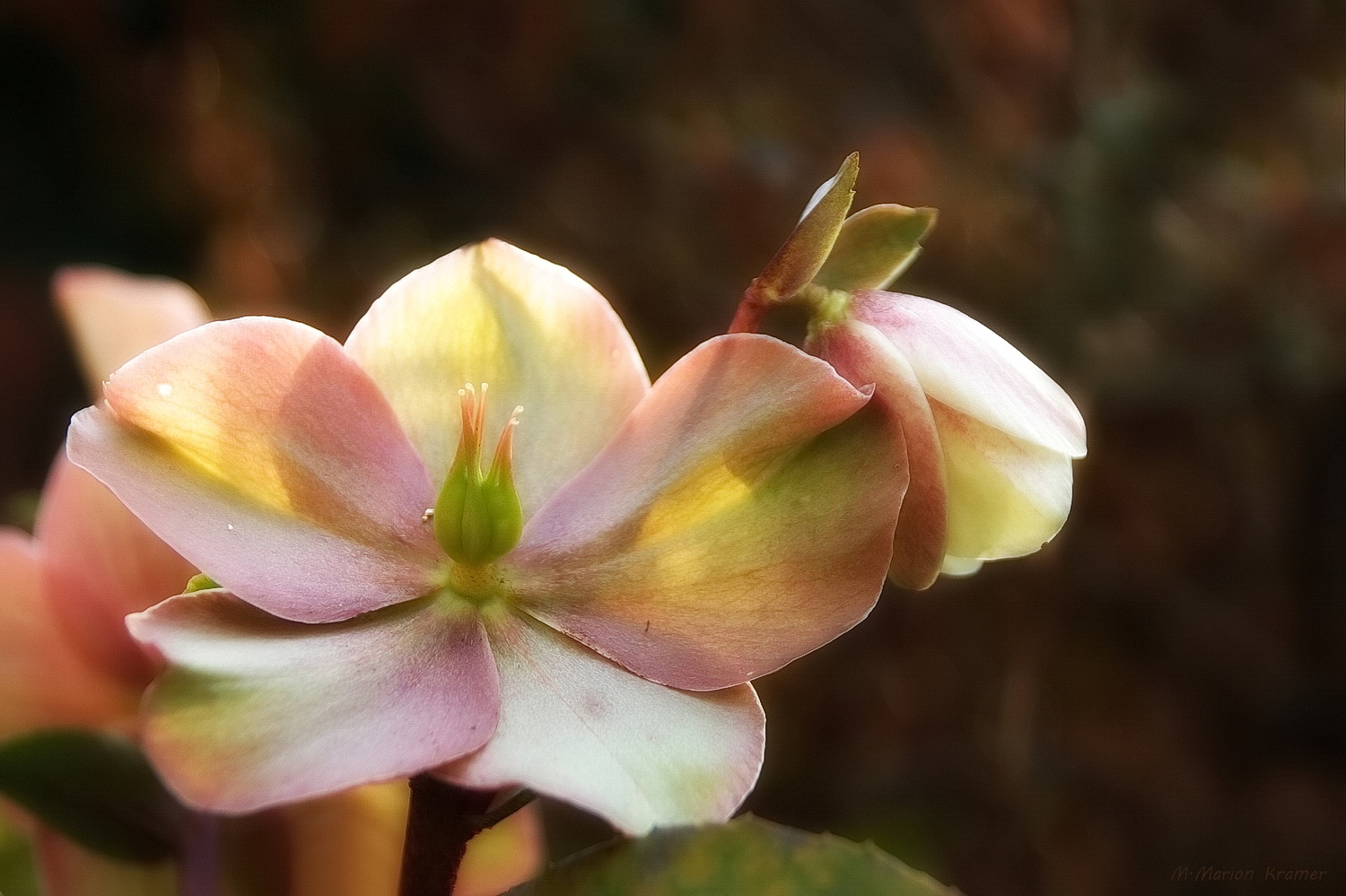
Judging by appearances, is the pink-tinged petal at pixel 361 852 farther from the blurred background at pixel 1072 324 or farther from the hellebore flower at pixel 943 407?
the blurred background at pixel 1072 324

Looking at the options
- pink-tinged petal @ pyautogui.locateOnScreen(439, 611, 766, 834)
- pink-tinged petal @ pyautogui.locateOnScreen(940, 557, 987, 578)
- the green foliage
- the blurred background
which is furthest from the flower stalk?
the blurred background

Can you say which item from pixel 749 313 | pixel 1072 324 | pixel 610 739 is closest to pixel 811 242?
pixel 749 313

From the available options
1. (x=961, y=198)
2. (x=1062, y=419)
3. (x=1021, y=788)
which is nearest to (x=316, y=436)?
(x=1062, y=419)

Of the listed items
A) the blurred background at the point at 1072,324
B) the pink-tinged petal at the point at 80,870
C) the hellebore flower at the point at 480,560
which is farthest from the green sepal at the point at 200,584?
the blurred background at the point at 1072,324

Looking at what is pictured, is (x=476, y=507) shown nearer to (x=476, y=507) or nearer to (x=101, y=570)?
(x=476, y=507)

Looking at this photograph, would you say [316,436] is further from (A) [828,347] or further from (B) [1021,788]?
(B) [1021,788]

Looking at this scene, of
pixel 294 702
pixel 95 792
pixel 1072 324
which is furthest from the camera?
pixel 1072 324
